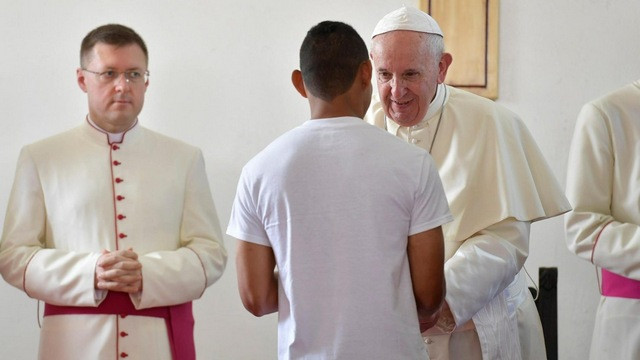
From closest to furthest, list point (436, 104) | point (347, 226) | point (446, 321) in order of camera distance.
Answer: point (347, 226) < point (446, 321) < point (436, 104)

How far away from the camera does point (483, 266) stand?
3.57m

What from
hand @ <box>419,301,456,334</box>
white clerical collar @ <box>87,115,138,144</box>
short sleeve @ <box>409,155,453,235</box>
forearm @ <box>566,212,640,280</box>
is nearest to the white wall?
forearm @ <box>566,212,640,280</box>

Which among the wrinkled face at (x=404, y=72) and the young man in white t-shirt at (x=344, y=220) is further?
the wrinkled face at (x=404, y=72)

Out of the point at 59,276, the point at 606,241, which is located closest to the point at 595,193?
the point at 606,241

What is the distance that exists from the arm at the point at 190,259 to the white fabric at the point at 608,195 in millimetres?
1504

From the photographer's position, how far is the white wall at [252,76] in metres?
4.98

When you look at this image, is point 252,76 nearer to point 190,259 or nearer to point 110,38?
point 110,38

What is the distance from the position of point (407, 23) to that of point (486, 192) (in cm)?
68

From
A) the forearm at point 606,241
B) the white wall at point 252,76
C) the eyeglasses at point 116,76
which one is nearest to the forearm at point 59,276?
the eyeglasses at point 116,76

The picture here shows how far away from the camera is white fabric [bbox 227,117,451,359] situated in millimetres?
2650

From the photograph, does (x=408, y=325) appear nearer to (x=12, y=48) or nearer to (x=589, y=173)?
(x=589, y=173)

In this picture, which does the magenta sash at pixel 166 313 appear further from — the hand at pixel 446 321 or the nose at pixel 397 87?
the nose at pixel 397 87

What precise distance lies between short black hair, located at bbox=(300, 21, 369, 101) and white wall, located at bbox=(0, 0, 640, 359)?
2.29m

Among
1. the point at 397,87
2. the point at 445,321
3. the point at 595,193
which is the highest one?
the point at 397,87
